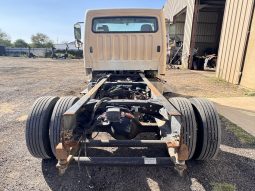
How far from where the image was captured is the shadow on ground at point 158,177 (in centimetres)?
297

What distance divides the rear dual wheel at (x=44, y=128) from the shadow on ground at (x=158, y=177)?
34 centimetres

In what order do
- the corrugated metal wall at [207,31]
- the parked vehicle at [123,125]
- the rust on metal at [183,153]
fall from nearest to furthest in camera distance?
1. the rust on metal at [183,153]
2. the parked vehicle at [123,125]
3. the corrugated metal wall at [207,31]

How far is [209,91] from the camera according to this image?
9758 millimetres

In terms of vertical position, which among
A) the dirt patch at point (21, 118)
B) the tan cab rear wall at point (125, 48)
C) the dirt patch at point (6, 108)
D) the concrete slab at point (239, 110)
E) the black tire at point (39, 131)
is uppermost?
the tan cab rear wall at point (125, 48)

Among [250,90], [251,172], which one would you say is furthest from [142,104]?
[250,90]

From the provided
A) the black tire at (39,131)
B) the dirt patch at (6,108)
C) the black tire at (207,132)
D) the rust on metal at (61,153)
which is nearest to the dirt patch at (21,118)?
the dirt patch at (6,108)

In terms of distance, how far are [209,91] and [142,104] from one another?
24.0 feet

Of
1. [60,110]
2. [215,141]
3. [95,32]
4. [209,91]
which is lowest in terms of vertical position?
[209,91]

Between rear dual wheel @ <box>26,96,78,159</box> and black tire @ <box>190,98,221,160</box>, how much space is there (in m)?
1.94

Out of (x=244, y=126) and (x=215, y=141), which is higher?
(x=215, y=141)

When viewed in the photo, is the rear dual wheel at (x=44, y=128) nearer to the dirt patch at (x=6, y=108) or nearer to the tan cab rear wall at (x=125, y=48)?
the tan cab rear wall at (x=125, y=48)

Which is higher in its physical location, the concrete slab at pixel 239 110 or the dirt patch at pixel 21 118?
the concrete slab at pixel 239 110

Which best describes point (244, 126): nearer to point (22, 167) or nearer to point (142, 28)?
point (142, 28)

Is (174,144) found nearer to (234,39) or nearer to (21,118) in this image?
(21,118)
